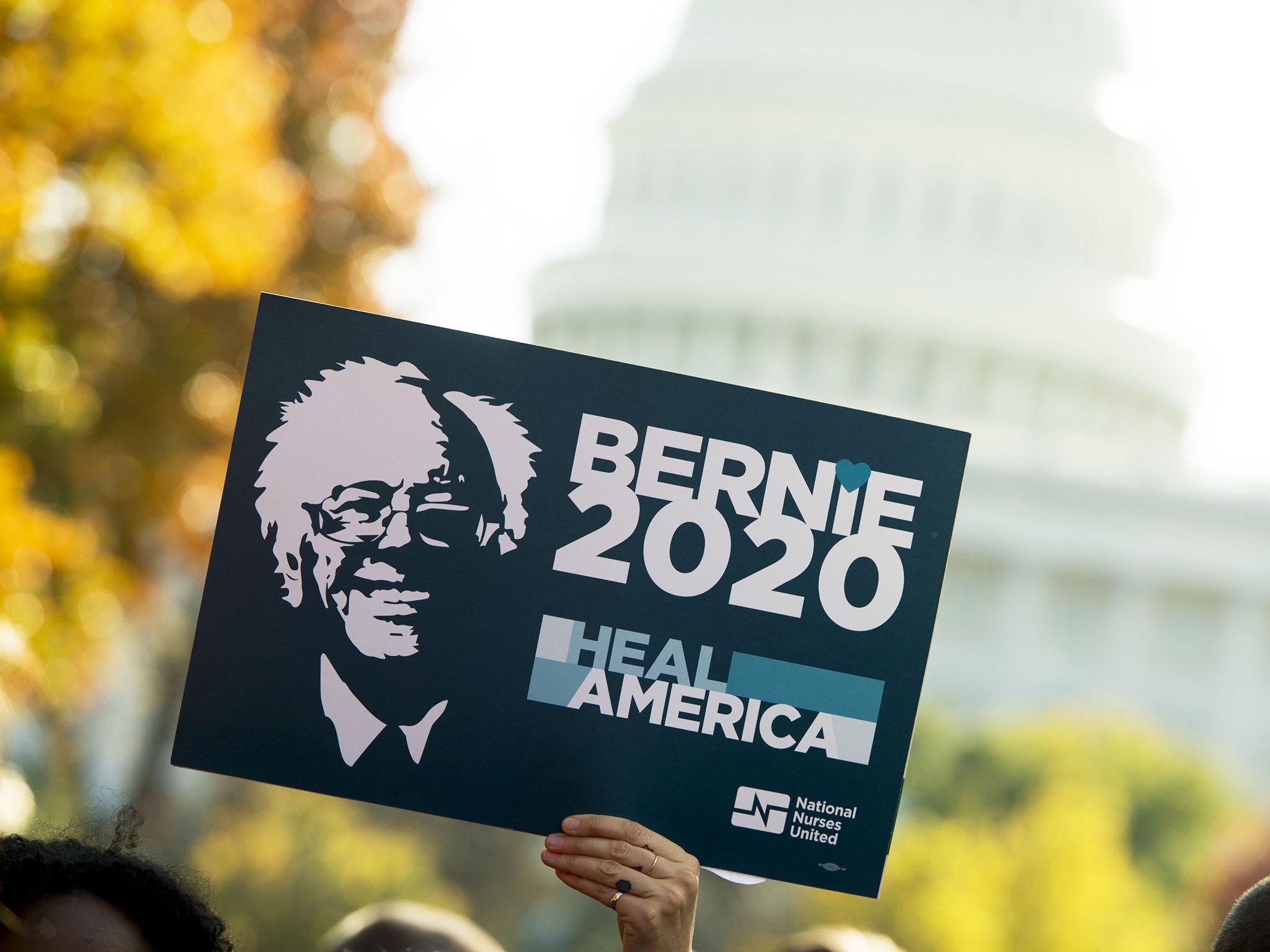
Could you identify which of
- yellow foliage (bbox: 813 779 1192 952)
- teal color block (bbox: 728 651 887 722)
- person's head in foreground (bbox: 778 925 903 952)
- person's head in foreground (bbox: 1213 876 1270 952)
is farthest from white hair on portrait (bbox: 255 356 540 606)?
yellow foliage (bbox: 813 779 1192 952)

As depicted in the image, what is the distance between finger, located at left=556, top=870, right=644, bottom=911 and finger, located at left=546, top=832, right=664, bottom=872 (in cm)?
5

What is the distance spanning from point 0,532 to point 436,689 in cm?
653

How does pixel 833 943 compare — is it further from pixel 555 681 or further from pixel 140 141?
pixel 140 141

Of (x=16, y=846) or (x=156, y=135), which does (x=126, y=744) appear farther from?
(x=16, y=846)

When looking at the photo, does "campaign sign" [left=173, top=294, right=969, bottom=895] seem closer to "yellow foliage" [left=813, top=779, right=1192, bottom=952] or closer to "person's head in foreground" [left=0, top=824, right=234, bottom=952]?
"person's head in foreground" [left=0, top=824, right=234, bottom=952]

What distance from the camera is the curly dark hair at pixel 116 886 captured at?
86.4 inches

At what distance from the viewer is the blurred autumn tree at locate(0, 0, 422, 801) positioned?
8336 mm

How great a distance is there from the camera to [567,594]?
303 cm

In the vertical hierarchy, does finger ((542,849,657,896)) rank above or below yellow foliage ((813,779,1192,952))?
above

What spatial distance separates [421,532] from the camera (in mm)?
3037

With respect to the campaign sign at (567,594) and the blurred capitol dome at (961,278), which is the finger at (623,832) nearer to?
the campaign sign at (567,594)

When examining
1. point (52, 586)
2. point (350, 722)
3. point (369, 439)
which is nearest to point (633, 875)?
point (350, 722)

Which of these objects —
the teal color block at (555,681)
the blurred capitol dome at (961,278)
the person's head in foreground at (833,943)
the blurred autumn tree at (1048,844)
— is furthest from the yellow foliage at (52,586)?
the blurred capitol dome at (961,278)

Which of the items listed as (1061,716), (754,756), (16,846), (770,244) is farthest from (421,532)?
(770,244)
